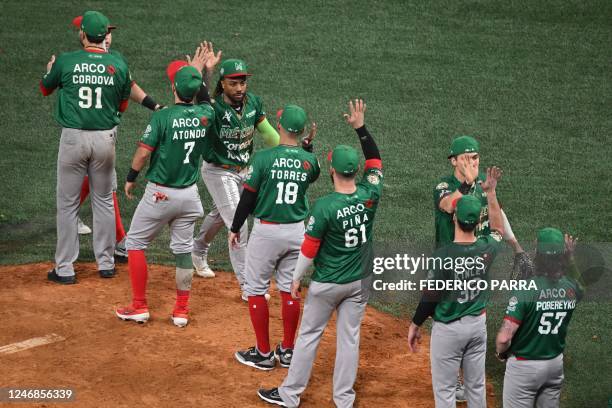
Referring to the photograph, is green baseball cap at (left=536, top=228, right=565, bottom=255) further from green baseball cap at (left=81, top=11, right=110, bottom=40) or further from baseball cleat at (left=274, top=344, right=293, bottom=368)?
green baseball cap at (left=81, top=11, right=110, bottom=40)

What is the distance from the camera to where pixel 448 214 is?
706 cm

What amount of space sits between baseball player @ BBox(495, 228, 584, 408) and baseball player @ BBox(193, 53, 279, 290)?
3.24 meters

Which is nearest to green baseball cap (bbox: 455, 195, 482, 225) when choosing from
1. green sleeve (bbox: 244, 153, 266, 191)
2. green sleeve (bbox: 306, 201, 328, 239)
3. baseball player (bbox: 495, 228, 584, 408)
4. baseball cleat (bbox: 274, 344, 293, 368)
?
baseball player (bbox: 495, 228, 584, 408)

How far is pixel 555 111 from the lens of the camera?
46.5ft

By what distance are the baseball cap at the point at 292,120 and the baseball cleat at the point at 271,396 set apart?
1931mm

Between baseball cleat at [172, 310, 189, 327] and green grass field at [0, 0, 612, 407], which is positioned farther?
green grass field at [0, 0, 612, 407]

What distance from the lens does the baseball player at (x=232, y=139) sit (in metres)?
8.58

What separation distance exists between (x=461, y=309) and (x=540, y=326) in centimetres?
55

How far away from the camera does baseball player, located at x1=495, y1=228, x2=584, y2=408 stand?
20.5ft

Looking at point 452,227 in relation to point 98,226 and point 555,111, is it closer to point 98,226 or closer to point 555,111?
point 98,226

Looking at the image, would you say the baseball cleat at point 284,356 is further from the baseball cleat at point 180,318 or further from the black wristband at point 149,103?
the black wristband at point 149,103

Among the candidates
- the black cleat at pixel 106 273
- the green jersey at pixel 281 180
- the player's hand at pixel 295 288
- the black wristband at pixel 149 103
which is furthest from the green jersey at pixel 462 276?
the black cleat at pixel 106 273

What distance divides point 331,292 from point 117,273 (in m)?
3.24

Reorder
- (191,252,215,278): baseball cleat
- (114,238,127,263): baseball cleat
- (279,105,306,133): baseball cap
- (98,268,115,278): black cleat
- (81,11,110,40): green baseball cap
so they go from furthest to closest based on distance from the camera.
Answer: (114,238,127,263): baseball cleat, (191,252,215,278): baseball cleat, (98,268,115,278): black cleat, (81,11,110,40): green baseball cap, (279,105,306,133): baseball cap
